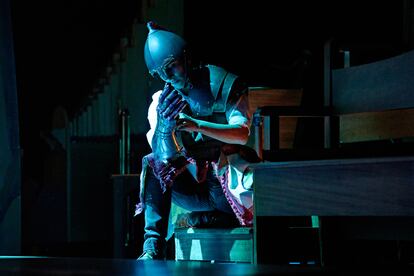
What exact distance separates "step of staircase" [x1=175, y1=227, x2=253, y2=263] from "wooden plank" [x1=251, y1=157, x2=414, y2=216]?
62 cm

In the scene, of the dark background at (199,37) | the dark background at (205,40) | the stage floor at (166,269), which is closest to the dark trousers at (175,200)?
the dark background at (205,40)

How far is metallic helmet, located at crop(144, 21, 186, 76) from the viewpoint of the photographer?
2.22 metres

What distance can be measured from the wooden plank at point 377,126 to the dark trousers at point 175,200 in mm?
489

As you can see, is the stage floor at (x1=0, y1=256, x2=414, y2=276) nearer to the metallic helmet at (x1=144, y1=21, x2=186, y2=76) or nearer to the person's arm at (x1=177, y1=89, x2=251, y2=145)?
the person's arm at (x1=177, y1=89, x2=251, y2=145)

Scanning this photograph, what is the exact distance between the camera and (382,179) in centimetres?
130

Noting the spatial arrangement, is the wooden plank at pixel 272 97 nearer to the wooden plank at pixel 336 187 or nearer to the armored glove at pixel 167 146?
the armored glove at pixel 167 146

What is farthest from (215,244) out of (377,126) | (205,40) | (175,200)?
(205,40)

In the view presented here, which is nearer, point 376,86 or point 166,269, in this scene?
point 166,269

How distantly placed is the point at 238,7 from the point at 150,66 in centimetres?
159

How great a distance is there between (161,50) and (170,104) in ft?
0.49

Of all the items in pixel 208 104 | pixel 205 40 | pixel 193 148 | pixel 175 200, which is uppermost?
pixel 205 40

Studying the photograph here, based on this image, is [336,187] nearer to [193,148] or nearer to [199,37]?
[193,148]

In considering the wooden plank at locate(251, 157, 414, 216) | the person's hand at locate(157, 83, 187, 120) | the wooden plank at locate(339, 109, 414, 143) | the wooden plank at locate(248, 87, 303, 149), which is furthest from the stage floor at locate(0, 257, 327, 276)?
the wooden plank at locate(248, 87, 303, 149)

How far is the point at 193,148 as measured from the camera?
2.20 m
